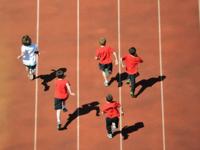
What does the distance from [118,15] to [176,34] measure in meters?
2.57

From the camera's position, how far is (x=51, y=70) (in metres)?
24.6

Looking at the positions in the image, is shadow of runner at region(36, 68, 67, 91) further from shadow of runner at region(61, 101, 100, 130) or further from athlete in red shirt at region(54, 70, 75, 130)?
athlete in red shirt at region(54, 70, 75, 130)

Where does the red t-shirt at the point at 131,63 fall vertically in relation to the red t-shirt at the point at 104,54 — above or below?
below

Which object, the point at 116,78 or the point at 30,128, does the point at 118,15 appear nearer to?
the point at 116,78

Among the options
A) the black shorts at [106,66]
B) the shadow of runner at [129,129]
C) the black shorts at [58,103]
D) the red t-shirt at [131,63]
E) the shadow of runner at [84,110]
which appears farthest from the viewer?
the black shorts at [106,66]

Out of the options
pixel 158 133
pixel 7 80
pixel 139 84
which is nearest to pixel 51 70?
pixel 7 80

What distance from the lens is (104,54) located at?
23.2 m

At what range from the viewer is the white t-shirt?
23625 mm

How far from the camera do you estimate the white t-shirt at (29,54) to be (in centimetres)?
2362

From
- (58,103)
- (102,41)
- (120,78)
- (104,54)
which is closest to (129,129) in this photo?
(120,78)

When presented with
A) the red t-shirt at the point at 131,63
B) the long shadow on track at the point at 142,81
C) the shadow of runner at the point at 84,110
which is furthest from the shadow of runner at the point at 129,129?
Result: the red t-shirt at the point at 131,63

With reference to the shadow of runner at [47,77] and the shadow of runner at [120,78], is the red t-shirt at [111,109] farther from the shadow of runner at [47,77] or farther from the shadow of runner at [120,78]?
the shadow of runner at [47,77]

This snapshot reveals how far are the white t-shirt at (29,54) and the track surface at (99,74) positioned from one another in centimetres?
88

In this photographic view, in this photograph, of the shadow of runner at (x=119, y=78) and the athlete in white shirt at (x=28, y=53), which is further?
the shadow of runner at (x=119, y=78)
